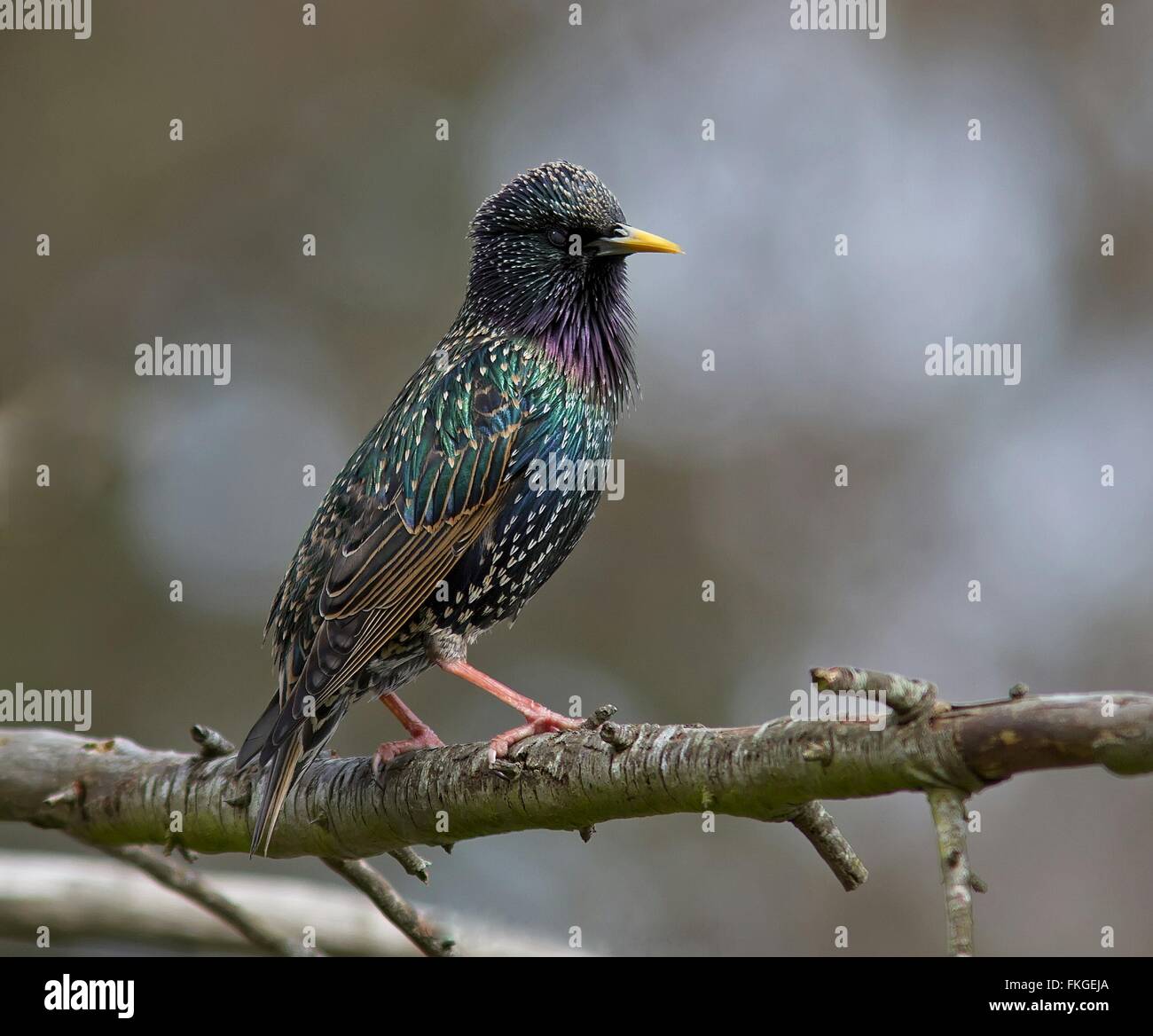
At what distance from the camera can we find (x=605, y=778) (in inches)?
135

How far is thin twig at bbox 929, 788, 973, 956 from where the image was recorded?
236 centimetres

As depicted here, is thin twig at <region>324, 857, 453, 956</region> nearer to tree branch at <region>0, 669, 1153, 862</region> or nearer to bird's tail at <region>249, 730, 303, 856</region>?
tree branch at <region>0, 669, 1153, 862</region>

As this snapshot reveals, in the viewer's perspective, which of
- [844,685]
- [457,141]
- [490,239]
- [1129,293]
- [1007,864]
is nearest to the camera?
[844,685]

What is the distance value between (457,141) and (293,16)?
2.15 m

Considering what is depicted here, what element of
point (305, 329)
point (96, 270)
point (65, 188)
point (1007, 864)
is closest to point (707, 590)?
point (1007, 864)

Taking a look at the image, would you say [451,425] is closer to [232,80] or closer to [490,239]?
[490,239]

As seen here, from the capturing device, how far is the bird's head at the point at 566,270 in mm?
5371

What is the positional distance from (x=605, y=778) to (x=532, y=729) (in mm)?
727

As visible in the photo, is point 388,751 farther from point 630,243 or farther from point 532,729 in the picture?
point 630,243

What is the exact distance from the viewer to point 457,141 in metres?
12.0

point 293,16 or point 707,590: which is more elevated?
point 293,16

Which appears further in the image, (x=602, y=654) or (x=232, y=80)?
(x=232, y=80)

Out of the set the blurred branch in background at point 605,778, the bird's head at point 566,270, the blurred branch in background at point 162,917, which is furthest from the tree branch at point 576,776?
→ the bird's head at point 566,270

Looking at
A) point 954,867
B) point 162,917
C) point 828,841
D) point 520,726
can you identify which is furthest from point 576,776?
point 162,917
